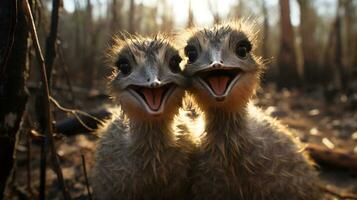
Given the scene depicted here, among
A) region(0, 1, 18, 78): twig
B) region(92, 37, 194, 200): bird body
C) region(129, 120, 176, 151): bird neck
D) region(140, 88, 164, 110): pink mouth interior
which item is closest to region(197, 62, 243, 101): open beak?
region(92, 37, 194, 200): bird body

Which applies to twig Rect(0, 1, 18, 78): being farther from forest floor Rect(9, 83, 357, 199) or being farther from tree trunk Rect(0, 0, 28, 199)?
forest floor Rect(9, 83, 357, 199)

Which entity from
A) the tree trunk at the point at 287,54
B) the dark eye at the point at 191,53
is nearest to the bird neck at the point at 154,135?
the dark eye at the point at 191,53

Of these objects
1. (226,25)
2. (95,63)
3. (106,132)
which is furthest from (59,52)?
(95,63)

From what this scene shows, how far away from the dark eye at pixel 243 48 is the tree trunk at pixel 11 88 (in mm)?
1296

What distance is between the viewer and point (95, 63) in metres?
9.34

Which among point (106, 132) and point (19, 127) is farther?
point (106, 132)

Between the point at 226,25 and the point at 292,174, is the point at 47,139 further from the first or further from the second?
the point at 292,174

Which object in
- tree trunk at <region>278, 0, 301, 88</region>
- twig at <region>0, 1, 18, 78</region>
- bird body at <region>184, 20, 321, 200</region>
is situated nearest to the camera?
twig at <region>0, 1, 18, 78</region>

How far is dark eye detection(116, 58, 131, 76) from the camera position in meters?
3.02

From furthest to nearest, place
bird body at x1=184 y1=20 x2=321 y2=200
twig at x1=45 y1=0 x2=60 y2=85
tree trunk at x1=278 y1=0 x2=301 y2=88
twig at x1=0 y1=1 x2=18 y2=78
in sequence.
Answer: tree trunk at x1=278 y1=0 x2=301 y2=88 < twig at x1=45 y1=0 x2=60 y2=85 < bird body at x1=184 y1=20 x2=321 y2=200 < twig at x1=0 y1=1 x2=18 y2=78

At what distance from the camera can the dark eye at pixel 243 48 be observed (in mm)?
3028

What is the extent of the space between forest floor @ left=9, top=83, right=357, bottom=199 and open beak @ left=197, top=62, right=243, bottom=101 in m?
1.31

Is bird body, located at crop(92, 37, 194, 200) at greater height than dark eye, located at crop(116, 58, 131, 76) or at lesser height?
lesser

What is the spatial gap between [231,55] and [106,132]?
1208 millimetres
